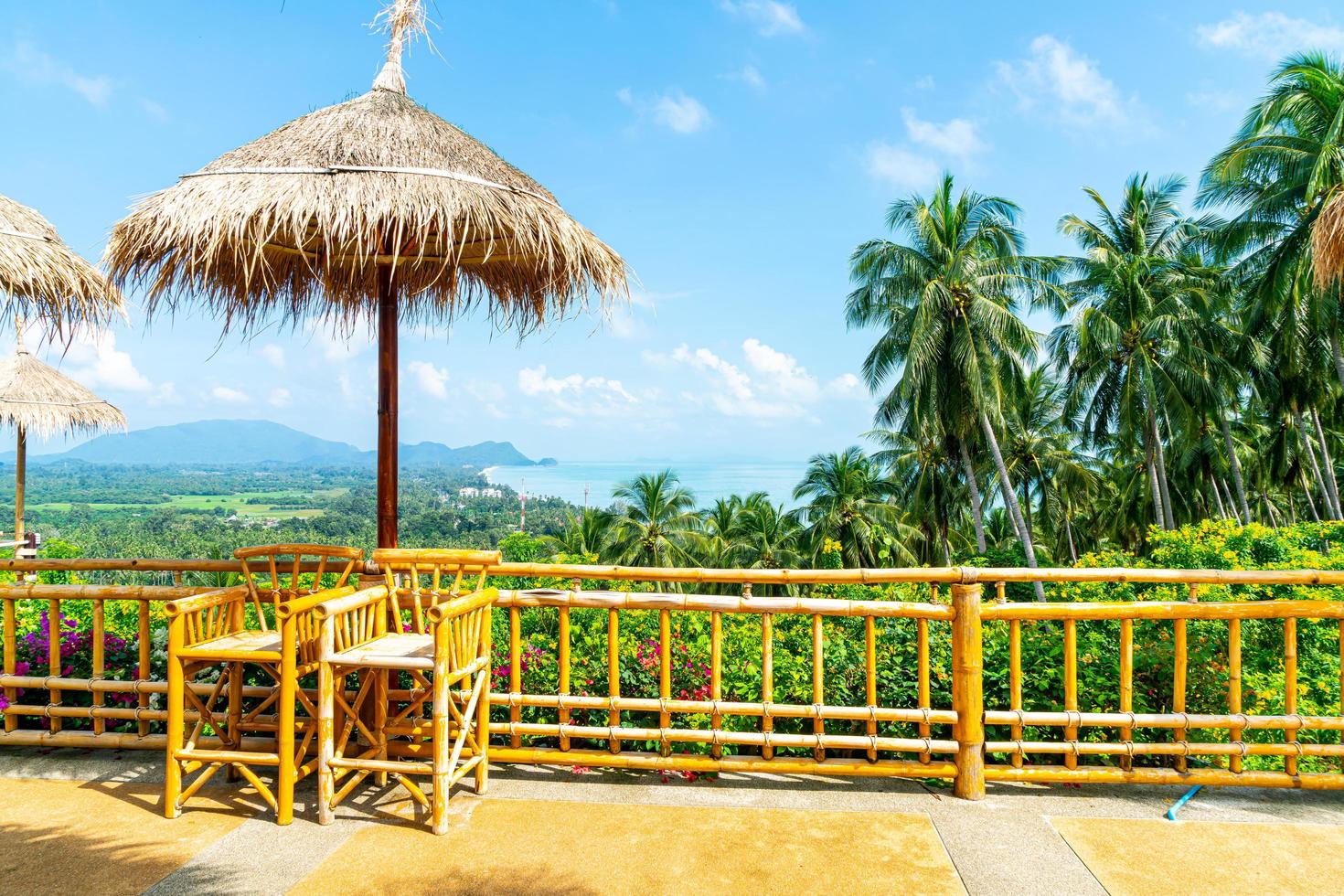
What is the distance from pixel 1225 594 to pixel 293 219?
17.2ft

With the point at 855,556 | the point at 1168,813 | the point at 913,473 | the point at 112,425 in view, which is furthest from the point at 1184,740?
the point at 913,473

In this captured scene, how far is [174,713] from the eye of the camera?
2.75m

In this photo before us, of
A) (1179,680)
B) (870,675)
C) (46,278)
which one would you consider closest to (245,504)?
(46,278)

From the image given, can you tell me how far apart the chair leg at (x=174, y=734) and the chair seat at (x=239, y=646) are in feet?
0.30

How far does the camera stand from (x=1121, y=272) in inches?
786

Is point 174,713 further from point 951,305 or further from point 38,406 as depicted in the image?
point 951,305

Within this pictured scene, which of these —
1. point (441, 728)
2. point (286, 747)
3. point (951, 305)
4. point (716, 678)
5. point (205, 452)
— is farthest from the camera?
point (205, 452)

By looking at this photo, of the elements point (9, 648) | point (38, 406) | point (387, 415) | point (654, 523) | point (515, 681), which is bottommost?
point (654, 523)

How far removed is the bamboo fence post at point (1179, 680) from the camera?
2.93m

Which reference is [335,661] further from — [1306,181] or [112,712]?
[1306,181]

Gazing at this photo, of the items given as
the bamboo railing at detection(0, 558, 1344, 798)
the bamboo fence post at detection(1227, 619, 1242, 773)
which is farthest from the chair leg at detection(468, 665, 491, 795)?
the bamboo fence post at detection(1227, 619, 1242, 773)

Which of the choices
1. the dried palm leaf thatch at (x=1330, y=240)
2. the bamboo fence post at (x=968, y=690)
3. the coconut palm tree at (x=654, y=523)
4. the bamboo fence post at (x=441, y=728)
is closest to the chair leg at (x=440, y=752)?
the bamboo fence post at (x=441, y=728)

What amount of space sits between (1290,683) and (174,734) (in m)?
4.14

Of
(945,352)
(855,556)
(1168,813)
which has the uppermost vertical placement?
(945,352)
